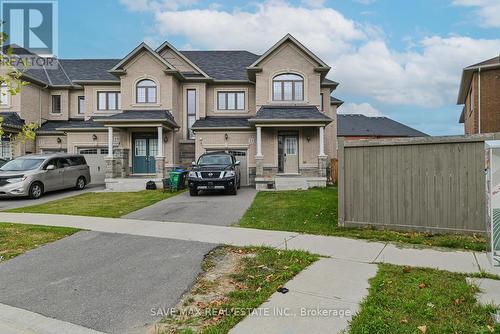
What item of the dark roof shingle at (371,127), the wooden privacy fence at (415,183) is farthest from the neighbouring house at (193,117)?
the dark roof shingle at (371,127)

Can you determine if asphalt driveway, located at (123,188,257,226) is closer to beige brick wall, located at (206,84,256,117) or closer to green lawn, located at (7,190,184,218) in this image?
green lawn, located at (7,190,184,218)

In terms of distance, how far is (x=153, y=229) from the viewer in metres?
8.09

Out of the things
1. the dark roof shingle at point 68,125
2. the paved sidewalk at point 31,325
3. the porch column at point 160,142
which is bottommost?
the paved sidewalk at point 31,325

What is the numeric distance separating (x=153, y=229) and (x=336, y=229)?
4236 millimetres

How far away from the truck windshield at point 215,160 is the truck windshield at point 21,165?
297 inches

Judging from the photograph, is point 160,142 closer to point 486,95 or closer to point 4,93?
point 4,93

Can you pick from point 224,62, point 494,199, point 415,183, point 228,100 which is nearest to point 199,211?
point 415,183

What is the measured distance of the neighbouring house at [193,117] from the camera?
19062 millimetres

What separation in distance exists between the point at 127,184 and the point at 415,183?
1517 cm

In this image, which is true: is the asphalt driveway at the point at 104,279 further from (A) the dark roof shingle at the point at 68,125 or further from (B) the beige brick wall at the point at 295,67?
(A) the dark roof shingle at the point at 68,125

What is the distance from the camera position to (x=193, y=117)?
22250 mm

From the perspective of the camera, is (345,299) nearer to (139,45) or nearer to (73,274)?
(73,274)

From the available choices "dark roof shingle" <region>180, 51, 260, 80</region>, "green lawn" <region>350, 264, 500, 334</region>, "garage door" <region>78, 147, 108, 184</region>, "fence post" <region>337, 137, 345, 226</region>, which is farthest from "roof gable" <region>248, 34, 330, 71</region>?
"green lawn" <region>350, 264, 500, 334</region>

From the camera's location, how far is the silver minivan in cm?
1477
